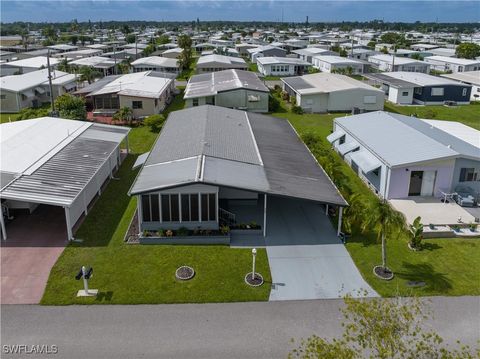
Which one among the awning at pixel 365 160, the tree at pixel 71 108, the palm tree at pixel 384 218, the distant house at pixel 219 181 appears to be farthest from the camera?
the tree at pixel 71 108

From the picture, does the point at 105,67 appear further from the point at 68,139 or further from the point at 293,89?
the point at 68,139

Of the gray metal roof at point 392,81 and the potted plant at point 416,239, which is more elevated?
Answer: the gray metal roof at point 392,81

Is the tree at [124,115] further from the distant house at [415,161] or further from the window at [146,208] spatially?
the window at [146,208]

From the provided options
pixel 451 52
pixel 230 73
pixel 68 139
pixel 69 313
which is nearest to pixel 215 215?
pixel 69 313

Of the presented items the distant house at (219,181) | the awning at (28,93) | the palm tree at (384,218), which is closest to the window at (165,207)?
the distant house at (219,181)

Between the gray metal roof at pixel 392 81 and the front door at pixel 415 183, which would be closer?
the front door at pixel 415 183

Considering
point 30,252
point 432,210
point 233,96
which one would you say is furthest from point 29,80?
point 432,210
